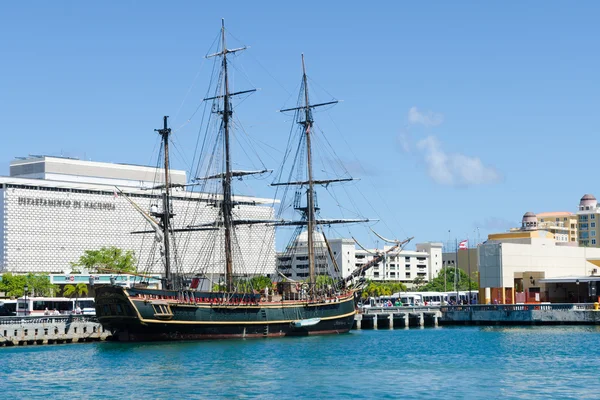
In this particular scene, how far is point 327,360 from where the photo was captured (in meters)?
65.7

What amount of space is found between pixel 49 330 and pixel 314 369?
30.7 m

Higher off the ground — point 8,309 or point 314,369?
point 8,309

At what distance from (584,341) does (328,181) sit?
31191 mm

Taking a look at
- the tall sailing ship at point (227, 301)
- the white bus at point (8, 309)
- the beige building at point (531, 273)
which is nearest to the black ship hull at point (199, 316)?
the tall sailing ship at point (227, 301)

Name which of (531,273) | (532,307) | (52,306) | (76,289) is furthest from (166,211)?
(76,289)

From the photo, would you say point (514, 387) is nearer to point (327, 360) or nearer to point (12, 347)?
point (327, 360)

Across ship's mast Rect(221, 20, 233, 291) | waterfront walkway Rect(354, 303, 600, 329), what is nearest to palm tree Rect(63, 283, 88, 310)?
waterfront walkway Rect(354, 303, 600, 329)

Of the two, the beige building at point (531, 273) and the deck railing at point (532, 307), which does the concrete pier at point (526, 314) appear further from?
the beige building at point (531, 273)

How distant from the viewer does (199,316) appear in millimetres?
82812

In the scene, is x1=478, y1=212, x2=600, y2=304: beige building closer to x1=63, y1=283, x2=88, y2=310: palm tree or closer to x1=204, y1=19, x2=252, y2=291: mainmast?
x1=204, y1=19, x2=252, y2=291: mainmast

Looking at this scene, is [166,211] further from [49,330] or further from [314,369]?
[314,369]

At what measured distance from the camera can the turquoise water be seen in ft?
165

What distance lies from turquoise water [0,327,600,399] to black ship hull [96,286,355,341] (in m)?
2.14

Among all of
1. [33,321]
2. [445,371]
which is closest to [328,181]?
[33,321]
